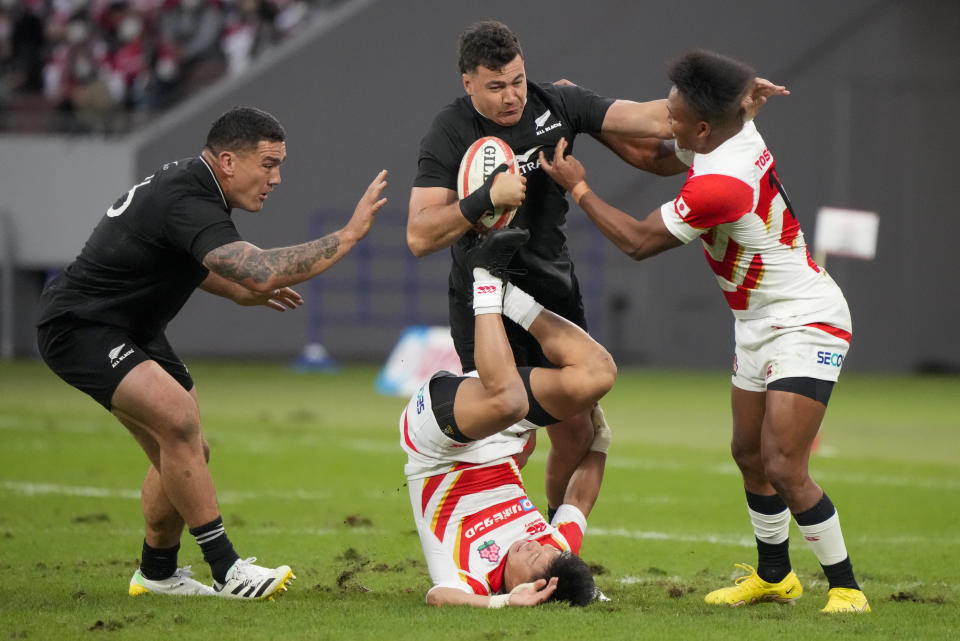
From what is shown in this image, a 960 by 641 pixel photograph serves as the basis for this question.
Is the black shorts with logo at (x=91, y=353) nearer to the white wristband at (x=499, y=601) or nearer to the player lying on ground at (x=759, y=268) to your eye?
the white wristband at (x=499, y=601)

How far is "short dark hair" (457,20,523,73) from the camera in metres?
6.33

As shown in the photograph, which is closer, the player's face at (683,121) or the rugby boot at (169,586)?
the player's face at (683,121)

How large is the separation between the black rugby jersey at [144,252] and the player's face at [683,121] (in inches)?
87.0

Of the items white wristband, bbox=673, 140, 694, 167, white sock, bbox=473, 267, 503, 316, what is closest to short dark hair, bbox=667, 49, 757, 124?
white wristband, bbox=673, 140, 694, 167

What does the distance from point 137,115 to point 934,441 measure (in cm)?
1670

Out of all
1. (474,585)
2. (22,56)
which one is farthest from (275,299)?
(22,56)

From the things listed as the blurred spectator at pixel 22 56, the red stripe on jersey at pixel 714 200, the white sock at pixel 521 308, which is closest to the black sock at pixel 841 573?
the red stripe on jersey at pixel 714 200

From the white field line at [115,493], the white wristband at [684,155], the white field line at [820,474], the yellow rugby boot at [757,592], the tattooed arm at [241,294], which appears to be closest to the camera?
the yellow rugby boot at [757,592]

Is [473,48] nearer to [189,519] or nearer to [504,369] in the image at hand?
[504,369]

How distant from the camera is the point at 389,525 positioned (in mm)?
9031

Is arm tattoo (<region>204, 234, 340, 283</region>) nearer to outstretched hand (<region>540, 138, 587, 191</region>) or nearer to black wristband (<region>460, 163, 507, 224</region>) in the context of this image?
black wristband (<region>460, 163, 507, 224</region>)

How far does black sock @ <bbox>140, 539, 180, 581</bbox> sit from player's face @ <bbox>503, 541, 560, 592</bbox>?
1.83 m

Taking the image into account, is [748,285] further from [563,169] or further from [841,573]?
[841,573]

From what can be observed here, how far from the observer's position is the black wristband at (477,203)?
20.2ft
